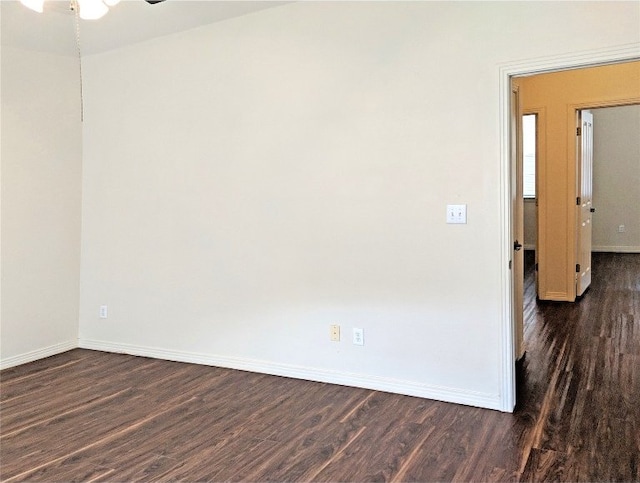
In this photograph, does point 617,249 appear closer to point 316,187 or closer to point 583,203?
point 583,203

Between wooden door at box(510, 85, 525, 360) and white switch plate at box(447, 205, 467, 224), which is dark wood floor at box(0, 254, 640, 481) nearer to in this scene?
wooden door at box(510, 85, 525, 360)

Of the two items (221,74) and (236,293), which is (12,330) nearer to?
(236,293)

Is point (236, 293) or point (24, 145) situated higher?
point (24, 145)

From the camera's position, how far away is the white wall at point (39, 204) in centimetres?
409

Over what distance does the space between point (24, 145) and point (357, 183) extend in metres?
2.67

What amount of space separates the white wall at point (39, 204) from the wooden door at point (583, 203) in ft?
16.8

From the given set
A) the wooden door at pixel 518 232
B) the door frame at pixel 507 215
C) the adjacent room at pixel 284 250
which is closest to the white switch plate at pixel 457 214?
the adjacent room at pixel 284 250

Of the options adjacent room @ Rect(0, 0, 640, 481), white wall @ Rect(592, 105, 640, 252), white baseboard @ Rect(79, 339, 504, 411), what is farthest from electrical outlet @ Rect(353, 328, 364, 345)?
white wall @ Rect(592, 105, 640, 252)

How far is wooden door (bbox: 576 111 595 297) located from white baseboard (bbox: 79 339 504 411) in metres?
3.51

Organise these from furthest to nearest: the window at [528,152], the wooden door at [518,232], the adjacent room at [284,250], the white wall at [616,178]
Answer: the white wall at [616,178] < the window at [528,152] < the wooden door at [518,232] < the adjacent room at [284,250]

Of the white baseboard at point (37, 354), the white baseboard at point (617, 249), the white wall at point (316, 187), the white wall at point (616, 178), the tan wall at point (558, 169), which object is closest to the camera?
the white wall at point (316, 187)

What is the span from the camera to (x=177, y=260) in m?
4.18

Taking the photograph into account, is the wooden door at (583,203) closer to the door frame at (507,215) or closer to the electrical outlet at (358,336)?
the door frame at (507,215)


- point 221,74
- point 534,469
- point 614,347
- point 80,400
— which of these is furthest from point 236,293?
point 614,347
